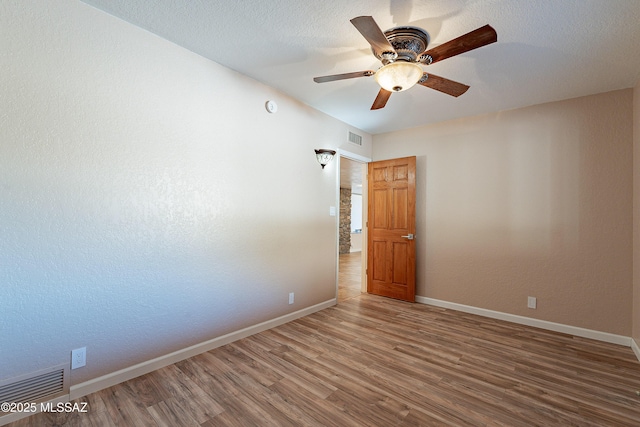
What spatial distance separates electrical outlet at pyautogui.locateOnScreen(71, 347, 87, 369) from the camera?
75.7 inches

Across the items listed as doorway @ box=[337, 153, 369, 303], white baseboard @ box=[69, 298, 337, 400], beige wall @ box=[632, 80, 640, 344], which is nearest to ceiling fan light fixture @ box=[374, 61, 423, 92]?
doorway @ box=[337, 153, 369, 303]

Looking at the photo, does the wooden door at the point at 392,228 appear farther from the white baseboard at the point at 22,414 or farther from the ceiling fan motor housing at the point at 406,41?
the white baseboard at the point at 22,414

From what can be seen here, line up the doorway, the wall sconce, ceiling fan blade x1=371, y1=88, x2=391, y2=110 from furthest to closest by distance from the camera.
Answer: the doorway → the wall sconce → ceiling fan blade x1=371, y1=88, x2=391, y2=110

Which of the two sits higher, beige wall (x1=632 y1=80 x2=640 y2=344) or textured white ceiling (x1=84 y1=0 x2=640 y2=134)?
textured white ceiling (x1=84 y1=0 x2=640 y2=134)

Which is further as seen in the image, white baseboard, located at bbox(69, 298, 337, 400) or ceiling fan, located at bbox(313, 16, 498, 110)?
white baseboard, located at bbox(69, 298, 337, 400)

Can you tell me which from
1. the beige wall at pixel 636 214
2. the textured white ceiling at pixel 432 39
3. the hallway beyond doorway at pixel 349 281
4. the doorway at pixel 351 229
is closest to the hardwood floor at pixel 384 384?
the beige wall at pixel 636 214

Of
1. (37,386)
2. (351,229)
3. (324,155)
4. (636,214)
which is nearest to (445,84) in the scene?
(324,155)

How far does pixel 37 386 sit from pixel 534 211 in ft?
15.8

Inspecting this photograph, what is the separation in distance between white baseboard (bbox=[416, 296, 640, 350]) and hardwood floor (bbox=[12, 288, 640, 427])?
0.12 metres

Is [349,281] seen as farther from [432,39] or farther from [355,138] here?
[432,39]

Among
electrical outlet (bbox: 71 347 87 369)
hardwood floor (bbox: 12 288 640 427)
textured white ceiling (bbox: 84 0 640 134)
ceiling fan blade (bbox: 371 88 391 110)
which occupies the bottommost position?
hardwood floor (bbox: 12 288 640 427)

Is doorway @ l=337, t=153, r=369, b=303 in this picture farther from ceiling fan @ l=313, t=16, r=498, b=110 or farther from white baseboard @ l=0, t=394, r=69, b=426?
white baseboard @ l=0, t=394, r=69, b=426

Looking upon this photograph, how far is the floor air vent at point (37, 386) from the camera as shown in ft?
5.58

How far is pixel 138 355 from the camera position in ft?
7.29
